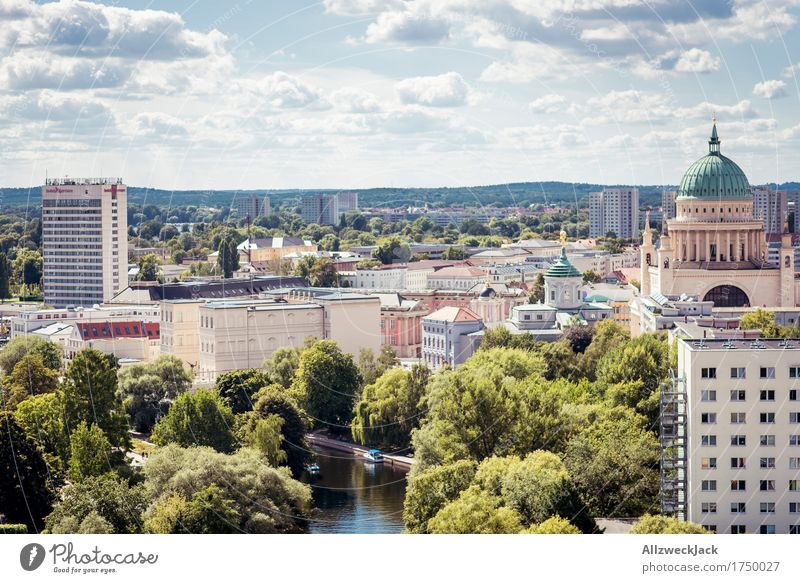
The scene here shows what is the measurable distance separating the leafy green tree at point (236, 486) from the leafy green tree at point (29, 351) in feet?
54.9

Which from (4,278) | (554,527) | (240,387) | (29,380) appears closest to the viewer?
(554,527)

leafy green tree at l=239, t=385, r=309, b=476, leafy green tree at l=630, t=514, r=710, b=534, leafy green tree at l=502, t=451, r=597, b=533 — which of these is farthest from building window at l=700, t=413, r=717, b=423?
leafy green tree at l=239, t=385, r=309, b=476

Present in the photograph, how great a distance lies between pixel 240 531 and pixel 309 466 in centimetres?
870

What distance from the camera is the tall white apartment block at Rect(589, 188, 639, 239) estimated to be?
97.2 metres

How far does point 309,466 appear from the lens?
32531 millimetres

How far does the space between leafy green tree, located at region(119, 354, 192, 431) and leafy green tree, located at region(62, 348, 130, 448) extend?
21.2 feet

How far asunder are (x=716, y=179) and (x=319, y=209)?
203ft

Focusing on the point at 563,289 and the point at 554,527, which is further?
the point at 563,289

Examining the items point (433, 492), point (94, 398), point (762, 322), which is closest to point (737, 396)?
point (433, 492)

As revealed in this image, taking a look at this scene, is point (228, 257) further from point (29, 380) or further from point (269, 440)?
point (269, 440)

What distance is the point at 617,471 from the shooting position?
23641 millimetres

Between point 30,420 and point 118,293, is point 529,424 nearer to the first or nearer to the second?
point 30,420

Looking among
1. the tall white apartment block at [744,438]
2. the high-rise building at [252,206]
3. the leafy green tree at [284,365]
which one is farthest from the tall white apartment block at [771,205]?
the tall white apartment block at [744,438]
